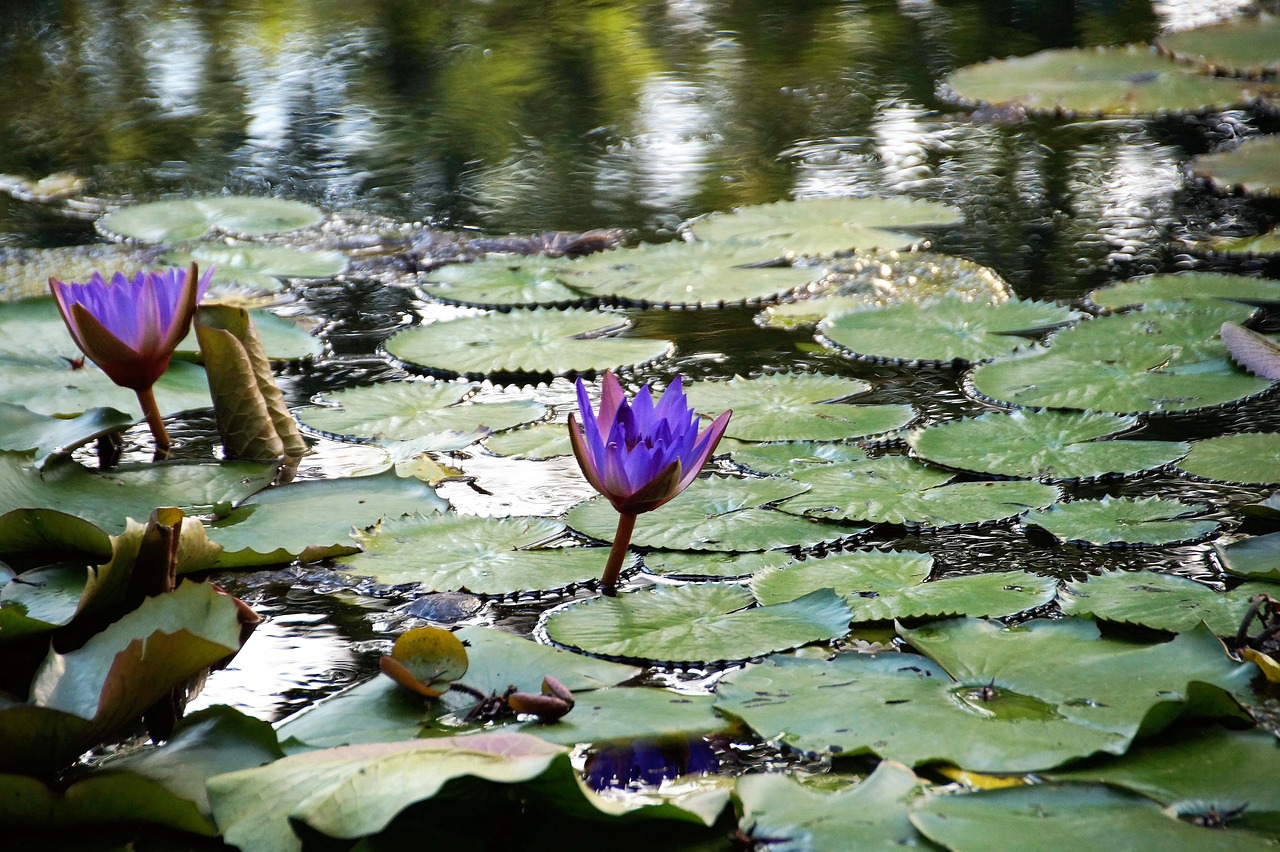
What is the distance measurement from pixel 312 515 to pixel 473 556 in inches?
9.5

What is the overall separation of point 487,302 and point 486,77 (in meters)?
2.74

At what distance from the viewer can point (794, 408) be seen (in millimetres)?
1818

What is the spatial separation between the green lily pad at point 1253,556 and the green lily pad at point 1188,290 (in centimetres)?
99

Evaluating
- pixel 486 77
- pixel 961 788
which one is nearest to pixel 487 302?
pixel 961 788

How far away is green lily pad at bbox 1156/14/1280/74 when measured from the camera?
4.31 m

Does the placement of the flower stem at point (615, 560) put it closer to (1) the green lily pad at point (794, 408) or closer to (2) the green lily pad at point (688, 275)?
(1) the green lily pad at point (794, 408)

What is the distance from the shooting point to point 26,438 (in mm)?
1633

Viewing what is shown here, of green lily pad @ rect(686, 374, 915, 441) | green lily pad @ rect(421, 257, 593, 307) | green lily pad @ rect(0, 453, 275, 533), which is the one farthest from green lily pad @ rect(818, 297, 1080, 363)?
green lily pad @ rect(0, 453, 275, 533)

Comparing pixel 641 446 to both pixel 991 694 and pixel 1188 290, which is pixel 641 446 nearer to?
pixel 991 694

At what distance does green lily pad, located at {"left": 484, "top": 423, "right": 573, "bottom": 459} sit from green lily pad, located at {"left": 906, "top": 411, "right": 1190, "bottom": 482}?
499 mm

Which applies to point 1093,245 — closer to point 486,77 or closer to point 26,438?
point 26,438

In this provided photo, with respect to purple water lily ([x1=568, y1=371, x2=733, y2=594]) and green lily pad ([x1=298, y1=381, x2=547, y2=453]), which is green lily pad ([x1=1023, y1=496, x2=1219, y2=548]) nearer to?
purple water lily ([x1=568, y1=371, x2=733, y2=594])

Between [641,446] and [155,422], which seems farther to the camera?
[155,422]

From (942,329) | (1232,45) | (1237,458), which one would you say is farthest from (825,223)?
(1232,45)
